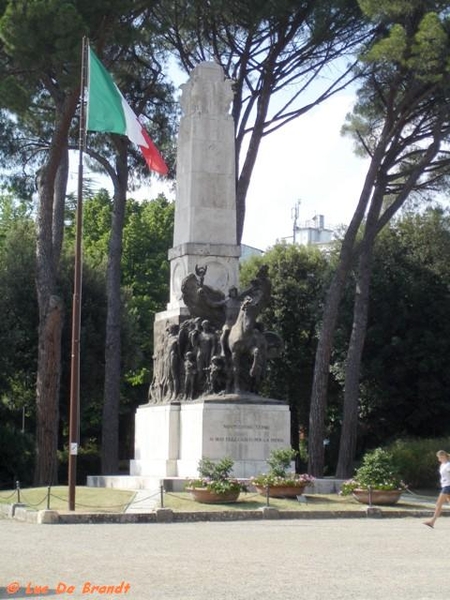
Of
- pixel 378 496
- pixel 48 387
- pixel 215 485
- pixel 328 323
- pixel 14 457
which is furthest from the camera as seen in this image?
pixel 14 457

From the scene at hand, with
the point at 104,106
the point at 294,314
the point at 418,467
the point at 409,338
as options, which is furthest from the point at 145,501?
the point at 294,314

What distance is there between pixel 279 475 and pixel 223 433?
193cm

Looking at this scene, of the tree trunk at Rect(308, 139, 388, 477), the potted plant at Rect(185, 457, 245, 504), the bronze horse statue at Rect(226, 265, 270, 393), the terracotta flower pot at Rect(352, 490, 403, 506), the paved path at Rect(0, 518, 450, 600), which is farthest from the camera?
the tree trunk at Rect(308, 139, 388, 477)

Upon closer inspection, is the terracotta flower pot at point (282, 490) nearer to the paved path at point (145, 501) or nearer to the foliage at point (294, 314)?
the paved path at point (145, 501)

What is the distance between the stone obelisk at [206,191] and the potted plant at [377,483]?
207 inches

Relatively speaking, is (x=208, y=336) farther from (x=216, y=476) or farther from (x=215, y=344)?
(x=216, y=476)

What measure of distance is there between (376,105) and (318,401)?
8.01m

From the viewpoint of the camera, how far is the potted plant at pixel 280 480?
1772cm

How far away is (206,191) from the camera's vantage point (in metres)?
22.5

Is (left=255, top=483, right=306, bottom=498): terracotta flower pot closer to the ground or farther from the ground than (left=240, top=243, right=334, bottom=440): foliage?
closer to the ground

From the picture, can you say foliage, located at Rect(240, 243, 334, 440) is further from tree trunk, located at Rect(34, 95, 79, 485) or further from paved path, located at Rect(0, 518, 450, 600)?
paved path, located at Rect(0, 518, 450, 600)

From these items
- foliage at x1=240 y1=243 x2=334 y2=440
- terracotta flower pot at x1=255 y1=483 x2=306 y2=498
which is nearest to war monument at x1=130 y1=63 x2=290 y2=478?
terracotta flower pot at x1=255 y1=483 x2=306 y2=498

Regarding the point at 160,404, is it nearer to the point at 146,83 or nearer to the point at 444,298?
the point at 146,83

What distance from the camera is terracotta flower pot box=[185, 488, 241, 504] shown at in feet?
55.9
